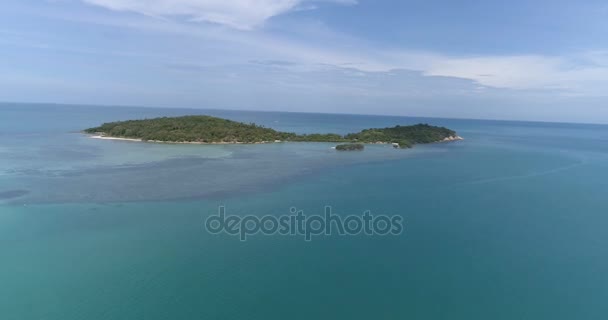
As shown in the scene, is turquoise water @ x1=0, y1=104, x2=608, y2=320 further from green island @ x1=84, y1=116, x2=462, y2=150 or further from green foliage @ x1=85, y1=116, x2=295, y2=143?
green island @ x1=84, y1=116, x2=462, y2=150

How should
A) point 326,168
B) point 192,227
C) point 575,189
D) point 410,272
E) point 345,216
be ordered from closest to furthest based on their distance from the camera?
point 410,272 → point 192,227 → point 345,216 → point 575,189 → point 326,168

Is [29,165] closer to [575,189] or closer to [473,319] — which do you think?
[473,319]

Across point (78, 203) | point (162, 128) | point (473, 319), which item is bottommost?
point (473, 319)

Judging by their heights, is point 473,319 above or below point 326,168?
below

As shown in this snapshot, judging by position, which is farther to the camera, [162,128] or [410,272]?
[162,128]

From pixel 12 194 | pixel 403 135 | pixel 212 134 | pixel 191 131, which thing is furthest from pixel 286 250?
pixel 403 135

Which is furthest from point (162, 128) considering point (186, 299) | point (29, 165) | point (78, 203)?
point (186, 299)

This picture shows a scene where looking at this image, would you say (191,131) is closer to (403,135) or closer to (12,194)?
(12,194)
